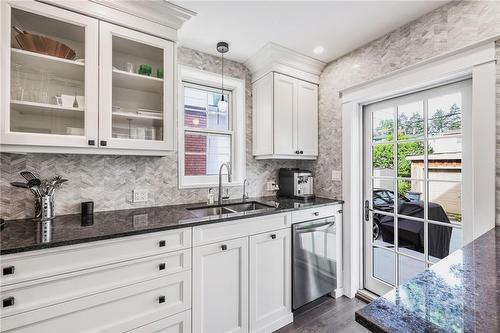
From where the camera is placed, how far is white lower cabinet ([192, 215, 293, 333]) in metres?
1.62

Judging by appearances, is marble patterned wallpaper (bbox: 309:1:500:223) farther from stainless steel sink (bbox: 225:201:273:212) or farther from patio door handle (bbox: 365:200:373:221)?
stainless steel sink (bbox: 225:201:273:212)

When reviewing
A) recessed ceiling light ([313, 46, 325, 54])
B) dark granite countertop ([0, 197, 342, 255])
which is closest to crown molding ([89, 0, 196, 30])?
recessed ceiling light ([313, 46, 325, 54])

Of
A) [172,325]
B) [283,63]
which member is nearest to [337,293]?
[172,325]

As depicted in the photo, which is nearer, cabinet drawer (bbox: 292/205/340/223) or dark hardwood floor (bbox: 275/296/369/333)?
dark hardwood floor (bbox: 275/296/369/333)

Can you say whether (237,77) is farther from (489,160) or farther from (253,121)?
(489,160)

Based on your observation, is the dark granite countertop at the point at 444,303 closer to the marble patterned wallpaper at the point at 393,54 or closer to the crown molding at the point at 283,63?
the marble patterned wallpaper at the point at 393,54

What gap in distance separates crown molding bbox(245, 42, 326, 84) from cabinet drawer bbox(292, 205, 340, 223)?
147 centimetres

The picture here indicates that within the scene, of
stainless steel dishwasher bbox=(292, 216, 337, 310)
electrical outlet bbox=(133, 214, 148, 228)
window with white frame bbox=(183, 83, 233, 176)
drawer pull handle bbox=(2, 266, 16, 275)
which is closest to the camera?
drawer pull handle bbox=(2, 266, 16, 275)

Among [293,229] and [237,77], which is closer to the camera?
[293,229]

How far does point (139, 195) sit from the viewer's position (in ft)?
6.74

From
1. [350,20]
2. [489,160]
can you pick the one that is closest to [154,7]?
[350,20]

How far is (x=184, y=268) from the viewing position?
153 centimetres

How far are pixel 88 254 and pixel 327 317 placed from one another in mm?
2030

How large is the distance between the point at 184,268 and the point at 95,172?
3.56 feet
